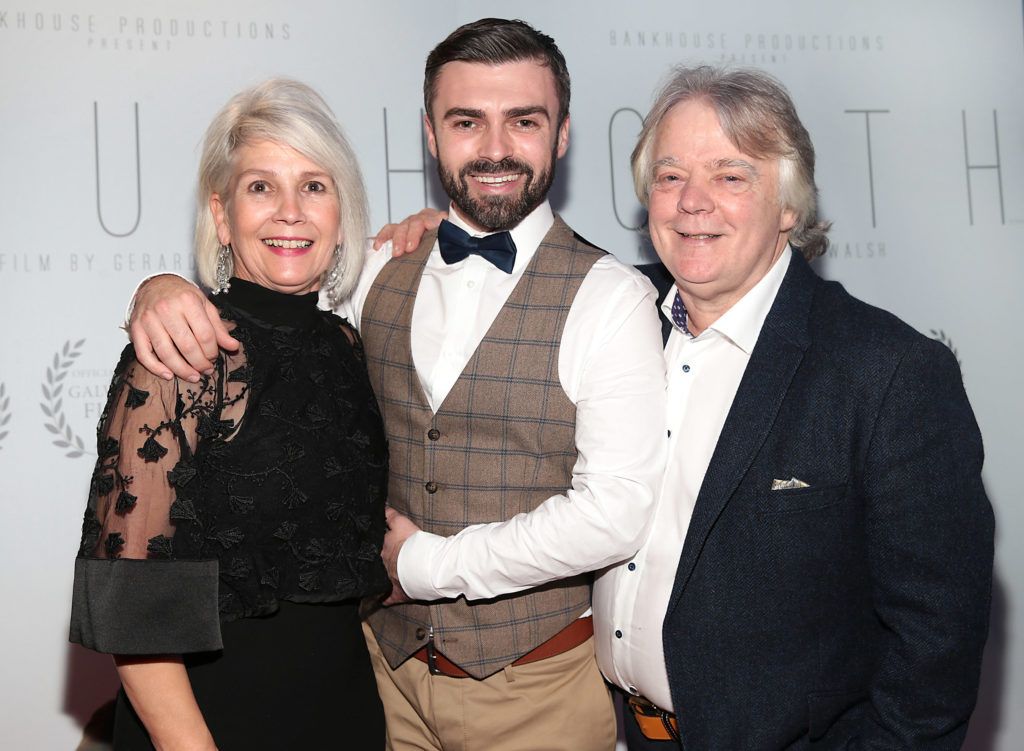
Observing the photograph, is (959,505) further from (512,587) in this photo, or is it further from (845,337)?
(512,587)

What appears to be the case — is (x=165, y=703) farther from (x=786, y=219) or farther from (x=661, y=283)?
(x=786, y=219)

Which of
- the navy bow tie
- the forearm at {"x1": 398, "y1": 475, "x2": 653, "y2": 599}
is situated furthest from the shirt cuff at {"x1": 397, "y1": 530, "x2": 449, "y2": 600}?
the navy bow tie

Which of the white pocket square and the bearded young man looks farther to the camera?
the bearded young man

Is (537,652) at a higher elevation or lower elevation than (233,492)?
lower

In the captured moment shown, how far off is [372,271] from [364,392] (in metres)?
0.38

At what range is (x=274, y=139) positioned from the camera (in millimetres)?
1798

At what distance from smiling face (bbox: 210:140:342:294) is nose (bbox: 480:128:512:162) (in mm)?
346

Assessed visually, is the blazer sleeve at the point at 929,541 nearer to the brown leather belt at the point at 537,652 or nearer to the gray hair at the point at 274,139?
the brown leather belt at the point at 537,652

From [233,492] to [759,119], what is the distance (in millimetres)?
1187

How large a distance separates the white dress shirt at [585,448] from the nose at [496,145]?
256 millimetres

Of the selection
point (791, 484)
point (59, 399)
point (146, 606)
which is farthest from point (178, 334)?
point (59, 399)

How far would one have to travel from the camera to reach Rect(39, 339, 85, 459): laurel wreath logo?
266cm

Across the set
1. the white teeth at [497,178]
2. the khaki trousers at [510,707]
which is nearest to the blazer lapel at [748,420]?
the khaki trousers at [510,707]

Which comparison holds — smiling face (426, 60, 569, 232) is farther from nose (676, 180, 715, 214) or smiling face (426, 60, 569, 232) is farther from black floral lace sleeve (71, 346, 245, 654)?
black floral lace sleeve (71, 346, 245, 654)
